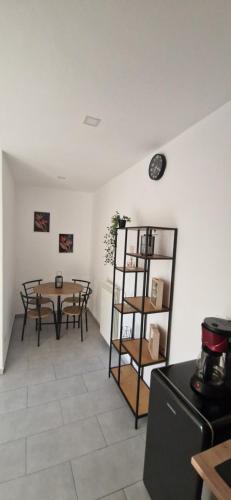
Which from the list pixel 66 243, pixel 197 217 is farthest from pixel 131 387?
pixel 66 243

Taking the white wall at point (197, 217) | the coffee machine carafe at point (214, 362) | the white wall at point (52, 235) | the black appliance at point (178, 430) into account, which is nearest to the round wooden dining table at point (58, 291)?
the white wall at point (52, 235)

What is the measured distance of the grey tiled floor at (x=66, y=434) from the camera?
1476 millimetres

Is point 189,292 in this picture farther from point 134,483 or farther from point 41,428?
point 41,428

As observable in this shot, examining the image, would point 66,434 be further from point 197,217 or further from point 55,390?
point 197,217

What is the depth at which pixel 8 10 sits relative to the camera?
85 cm

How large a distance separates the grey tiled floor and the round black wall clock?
225 centimetres

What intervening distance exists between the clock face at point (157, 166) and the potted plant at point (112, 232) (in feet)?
1.79

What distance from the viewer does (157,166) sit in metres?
2.11

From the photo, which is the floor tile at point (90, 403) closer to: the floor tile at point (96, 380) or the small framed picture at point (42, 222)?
the floor tile at point (96, 380)

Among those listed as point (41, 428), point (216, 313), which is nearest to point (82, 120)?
point (216, 313)

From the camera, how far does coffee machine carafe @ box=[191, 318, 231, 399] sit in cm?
114

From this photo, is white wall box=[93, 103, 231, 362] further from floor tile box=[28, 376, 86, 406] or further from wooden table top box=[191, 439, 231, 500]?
floor tile box=[28, 376, 86, 406]

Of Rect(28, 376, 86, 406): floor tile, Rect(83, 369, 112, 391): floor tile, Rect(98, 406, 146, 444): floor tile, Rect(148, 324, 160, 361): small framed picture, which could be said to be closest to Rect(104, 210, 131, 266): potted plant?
Rect(148, 324, 160, 361): small framed picture

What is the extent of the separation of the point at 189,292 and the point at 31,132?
187 cm
